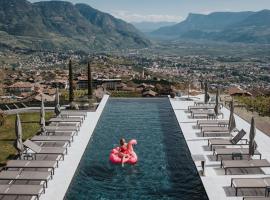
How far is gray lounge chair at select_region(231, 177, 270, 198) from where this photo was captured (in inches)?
596

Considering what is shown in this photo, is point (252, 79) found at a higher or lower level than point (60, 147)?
lower

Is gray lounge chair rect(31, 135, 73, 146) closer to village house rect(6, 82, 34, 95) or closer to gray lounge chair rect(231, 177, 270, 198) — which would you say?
gray lounge chair rect(231, 177, 270, 198)

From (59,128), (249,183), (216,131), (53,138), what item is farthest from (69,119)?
(249,183)

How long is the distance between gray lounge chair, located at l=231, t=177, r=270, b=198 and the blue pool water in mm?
1244

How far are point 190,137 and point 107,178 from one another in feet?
27.2

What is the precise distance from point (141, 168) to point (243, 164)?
4.57 metres

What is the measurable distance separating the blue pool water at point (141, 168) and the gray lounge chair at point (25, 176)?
1122 mm

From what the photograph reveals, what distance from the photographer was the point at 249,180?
51.6 feet

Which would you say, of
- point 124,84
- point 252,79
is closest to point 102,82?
point 124,84

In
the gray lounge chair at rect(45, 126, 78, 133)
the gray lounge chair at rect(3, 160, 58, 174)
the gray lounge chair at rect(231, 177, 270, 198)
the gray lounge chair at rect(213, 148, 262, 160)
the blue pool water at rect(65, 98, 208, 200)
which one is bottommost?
the blue pool water at rect(65, 98, 208, 200)

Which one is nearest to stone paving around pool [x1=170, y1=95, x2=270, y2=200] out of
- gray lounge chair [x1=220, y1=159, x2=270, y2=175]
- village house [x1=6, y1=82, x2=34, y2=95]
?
gray lounge chair [x1=220, y1=159, x2=270, y2=175]

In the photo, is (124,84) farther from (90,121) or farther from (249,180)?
(249,180)

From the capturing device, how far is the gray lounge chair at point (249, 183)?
49.7ft

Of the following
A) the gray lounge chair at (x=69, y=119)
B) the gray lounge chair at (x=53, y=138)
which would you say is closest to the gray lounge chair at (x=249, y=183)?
the gray lounge chair at (x=53, y=138)
